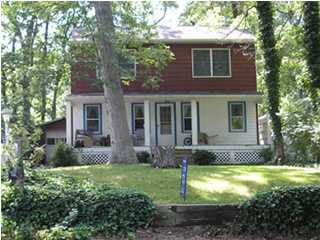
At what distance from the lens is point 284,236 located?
798 cm

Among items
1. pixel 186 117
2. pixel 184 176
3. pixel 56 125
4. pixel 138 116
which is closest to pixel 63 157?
pixel 138 116

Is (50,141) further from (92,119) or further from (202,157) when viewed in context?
(202,157)

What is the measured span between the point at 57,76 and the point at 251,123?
11809 mm

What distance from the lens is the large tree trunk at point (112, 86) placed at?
55.2ft

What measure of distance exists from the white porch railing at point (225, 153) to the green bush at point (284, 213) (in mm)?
13413

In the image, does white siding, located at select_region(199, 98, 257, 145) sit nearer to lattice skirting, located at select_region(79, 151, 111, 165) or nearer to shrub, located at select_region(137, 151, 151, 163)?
shrub, located at select_region(137, 151, 151, 163)

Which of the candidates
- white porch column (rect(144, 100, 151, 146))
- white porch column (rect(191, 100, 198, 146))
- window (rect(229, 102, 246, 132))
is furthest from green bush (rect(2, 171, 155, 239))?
window (rect(229, 102, 246, 132))

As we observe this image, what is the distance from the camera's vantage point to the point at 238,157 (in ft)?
75.3

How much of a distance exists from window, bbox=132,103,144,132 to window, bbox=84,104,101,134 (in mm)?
1674

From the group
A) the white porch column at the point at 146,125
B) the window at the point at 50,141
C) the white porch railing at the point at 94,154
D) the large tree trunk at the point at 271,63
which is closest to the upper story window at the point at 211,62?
the white porch column at the point at 146,125

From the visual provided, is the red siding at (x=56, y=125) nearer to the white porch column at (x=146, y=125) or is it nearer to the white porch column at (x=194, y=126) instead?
the white porch column at (x=146, y=125)

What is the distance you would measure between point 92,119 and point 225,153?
20.9 ft

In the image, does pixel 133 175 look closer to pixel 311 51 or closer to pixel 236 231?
→ pixel 236 231

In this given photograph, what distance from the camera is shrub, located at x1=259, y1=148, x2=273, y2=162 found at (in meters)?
22.0
